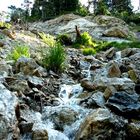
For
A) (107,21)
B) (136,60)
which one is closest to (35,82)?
(136,60)

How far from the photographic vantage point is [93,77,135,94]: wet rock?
351 inches

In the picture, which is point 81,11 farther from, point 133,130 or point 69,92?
point 133,130

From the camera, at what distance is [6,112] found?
671 cm

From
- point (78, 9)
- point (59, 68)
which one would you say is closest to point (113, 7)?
point (78, 9)

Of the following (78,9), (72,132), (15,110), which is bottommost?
(72,132)

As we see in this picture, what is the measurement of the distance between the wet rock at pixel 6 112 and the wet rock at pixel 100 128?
A: 1.37 meters

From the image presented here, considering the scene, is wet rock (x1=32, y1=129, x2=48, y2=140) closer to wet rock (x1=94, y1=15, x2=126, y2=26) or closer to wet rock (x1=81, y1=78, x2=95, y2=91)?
wet rock (x1=81, y1=78, x2=95, y2=91)

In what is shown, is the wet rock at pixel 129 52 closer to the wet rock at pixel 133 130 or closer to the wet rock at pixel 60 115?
the wet rock at pixel 60 115

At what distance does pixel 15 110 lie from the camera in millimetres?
7012

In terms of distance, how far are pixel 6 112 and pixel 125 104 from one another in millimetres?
2595

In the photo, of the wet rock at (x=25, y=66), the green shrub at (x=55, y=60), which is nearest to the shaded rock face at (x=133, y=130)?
the wet rock at (x=25, y=66)

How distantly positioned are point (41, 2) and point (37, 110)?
135ft

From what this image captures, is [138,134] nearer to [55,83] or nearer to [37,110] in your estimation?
[37,110]

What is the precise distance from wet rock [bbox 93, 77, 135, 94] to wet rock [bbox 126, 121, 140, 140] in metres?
1.83
